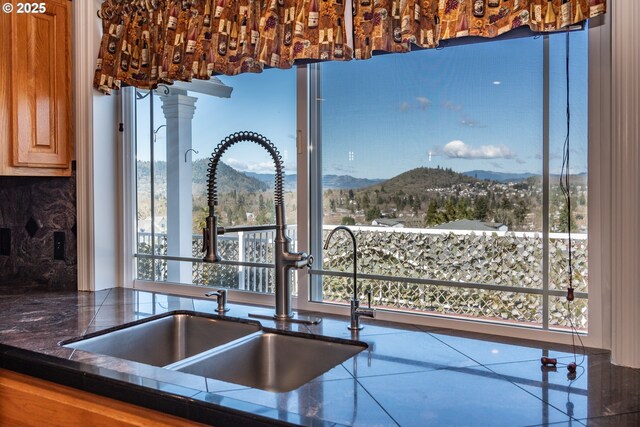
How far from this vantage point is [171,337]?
1982mm

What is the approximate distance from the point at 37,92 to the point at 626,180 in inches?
88.9

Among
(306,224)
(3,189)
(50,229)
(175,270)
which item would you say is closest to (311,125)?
(306,224)

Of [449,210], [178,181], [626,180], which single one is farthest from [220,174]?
[626,180]

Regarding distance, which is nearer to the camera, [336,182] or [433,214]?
[433,214]

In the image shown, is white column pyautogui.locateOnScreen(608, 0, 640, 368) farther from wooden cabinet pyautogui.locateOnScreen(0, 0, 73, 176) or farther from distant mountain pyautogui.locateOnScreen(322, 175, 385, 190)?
wooden cabinet pyautogui.locateOnScreen(0, 0, 73, 176)

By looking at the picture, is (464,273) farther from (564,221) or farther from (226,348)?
(226,348)

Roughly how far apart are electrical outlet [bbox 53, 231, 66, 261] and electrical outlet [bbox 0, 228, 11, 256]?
0.32m

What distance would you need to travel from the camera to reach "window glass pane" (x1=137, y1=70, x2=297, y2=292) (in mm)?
2164

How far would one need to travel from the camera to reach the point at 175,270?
246cm

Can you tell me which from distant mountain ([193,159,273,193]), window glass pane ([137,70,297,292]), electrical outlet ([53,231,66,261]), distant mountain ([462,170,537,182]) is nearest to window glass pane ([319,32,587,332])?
distant mountain ([462,170,537,182])

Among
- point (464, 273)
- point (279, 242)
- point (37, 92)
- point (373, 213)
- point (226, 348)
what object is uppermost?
point (37, 92)

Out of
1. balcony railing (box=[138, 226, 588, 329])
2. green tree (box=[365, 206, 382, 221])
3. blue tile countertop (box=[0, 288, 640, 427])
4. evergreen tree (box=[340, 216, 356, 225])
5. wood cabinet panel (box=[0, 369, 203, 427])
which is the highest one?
green tree (box=[365, 206, 382, 221])

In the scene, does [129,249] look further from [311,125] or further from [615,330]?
[615,330]

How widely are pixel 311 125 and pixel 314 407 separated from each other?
1191mm
